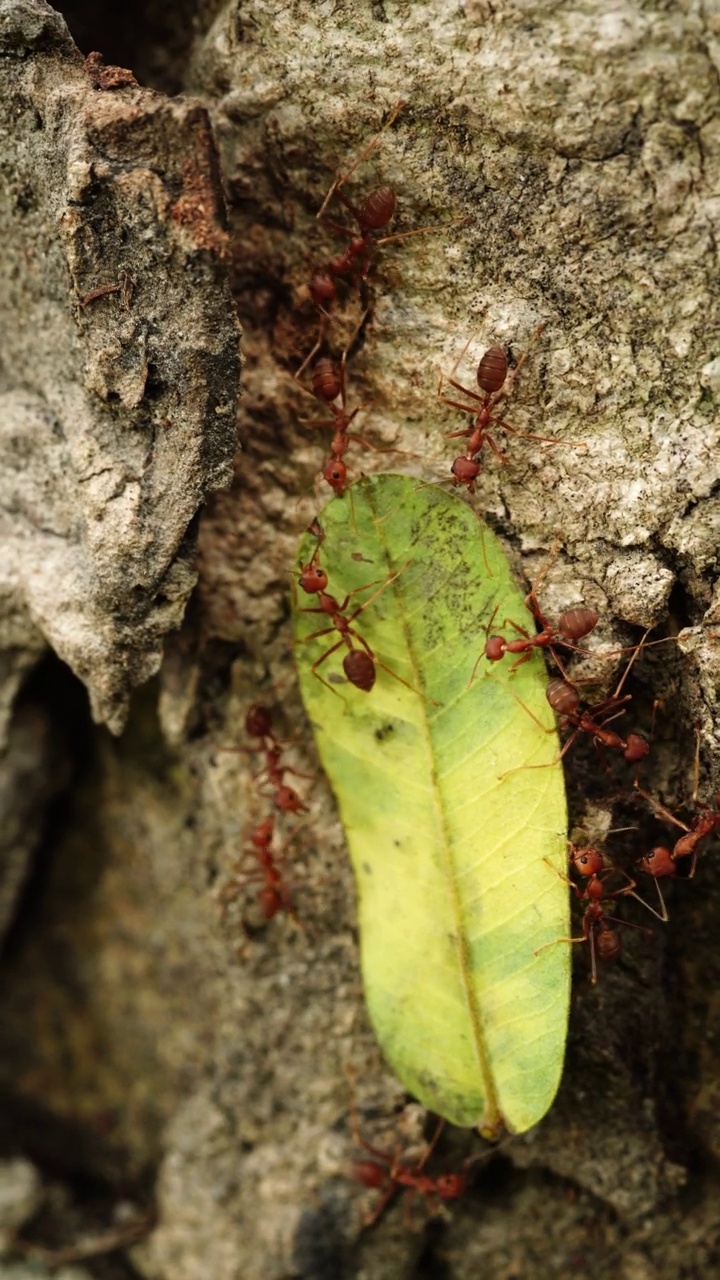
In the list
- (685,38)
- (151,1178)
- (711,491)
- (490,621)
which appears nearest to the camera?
(685,38)

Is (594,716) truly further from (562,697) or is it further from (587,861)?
(587,861)

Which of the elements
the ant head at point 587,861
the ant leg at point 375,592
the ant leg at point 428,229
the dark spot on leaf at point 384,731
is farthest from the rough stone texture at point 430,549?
the dark spot on leaf at point 384,731

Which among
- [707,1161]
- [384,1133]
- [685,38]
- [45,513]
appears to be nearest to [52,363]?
[45,513]

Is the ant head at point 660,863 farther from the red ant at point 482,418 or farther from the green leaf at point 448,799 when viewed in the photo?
the red ant at point 482,418

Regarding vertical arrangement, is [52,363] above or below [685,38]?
below

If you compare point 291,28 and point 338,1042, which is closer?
point 291,28

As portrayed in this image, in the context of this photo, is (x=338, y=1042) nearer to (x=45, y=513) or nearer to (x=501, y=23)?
(x=45, y=513)
